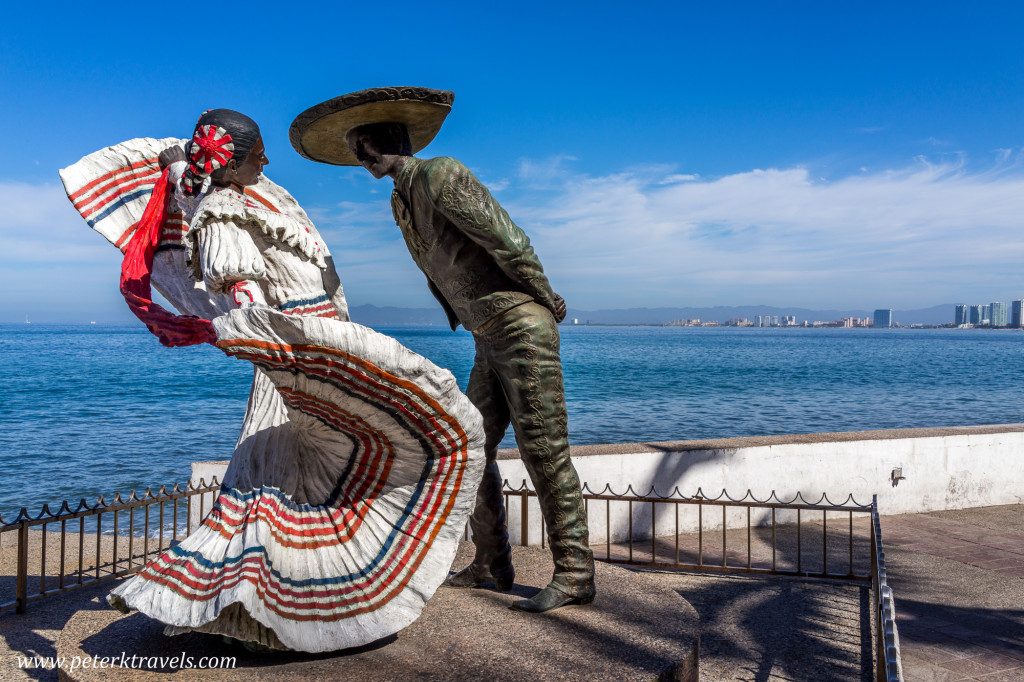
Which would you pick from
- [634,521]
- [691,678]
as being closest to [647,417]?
[634,521]

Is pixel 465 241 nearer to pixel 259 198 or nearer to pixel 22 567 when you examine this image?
pixel 259 198

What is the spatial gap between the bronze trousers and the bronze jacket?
0.09 meters

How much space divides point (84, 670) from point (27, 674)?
1.60 meters

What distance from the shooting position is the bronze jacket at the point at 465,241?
2.90 m

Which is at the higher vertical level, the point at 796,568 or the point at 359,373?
the point at 359,373

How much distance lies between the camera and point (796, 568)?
Result: 619cm

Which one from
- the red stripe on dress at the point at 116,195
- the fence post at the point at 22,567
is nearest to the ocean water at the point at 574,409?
the fence post at the point at 22,567

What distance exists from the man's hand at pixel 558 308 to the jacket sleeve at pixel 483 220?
0.20m

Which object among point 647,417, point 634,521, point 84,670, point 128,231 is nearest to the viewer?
point 84,670

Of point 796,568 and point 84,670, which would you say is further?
point 796,568

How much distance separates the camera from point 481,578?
3.66 m

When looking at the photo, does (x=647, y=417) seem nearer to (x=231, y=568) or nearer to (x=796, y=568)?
(x=796, y=568)

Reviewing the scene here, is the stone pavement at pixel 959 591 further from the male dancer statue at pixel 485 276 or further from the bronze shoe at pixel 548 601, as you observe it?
the male dancer statue at pixel 485 276

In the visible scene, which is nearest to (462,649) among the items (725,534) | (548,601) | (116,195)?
(548,601)
